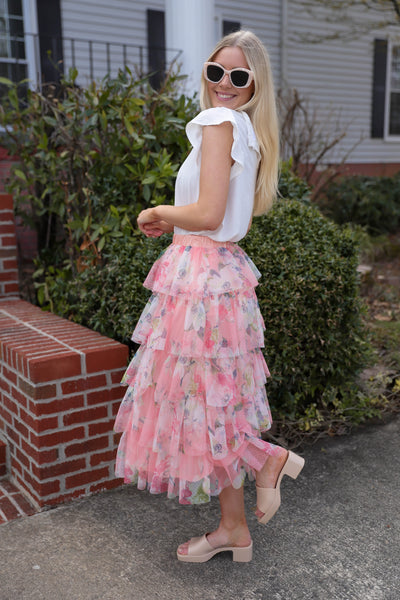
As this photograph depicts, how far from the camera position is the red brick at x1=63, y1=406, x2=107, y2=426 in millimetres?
2533

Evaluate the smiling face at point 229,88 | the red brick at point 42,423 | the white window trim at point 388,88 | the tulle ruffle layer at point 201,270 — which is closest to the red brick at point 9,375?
the red brick at point 42,423

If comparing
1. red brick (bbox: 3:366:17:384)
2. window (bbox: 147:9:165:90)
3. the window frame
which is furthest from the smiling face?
window (bbox: 147:9:165:90)

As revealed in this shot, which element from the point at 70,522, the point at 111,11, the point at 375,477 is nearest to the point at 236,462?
the point at 70,522

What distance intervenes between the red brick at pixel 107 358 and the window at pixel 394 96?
11.4 m

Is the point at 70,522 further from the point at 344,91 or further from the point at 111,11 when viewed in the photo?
the point at 344,91

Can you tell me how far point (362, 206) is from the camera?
28.6 feet

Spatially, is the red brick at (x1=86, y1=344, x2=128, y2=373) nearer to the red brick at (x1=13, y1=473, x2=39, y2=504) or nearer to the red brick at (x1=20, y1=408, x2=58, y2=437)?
the red brick at (x1=20, y1=408, x2=58, y2=437)

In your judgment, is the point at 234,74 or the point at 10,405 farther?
the point at 10,405

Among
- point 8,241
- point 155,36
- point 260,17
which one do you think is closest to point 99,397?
point 8,241

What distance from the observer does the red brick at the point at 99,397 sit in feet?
8.48

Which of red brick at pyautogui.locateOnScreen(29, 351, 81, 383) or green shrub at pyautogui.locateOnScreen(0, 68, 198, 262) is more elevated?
green shrub at pyautogui.locateOnScreen(0, 68, 198, 262)

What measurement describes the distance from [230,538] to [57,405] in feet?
3.02

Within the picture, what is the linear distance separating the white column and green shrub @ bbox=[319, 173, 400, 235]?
3.34 metres

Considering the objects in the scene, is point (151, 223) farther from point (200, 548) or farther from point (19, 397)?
point (200, 548)
